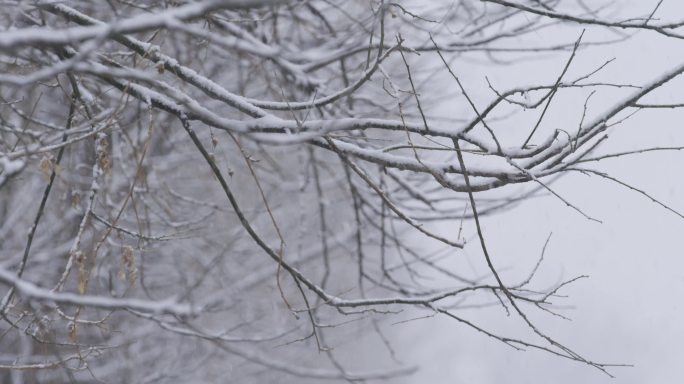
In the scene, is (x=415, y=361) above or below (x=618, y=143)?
below

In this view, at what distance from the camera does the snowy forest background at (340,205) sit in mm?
3545

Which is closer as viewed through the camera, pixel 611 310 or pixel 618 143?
pixel 611 310

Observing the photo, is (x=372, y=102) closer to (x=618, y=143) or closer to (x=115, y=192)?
(x=115, y=192)

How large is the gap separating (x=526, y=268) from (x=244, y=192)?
437cm

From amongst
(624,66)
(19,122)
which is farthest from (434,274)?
(19,122)

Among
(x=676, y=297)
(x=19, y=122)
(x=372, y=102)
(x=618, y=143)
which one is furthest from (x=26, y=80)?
(x=618, y=143)

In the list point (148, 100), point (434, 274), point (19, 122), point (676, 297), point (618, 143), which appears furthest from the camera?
point (434, 274)

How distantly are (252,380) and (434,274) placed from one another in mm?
4191

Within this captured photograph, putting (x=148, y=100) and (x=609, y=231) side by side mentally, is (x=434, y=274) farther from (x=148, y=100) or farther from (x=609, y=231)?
(x=148, y=100)

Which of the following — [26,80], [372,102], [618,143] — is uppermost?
[618,143]

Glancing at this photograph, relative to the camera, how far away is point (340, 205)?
14.1 metres

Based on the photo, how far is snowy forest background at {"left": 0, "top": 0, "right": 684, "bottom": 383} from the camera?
354 cm

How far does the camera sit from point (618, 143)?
39.5 ft

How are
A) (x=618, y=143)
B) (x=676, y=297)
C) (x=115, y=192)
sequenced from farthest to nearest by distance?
(x=618, y=143)
(x=676, y=297)
(x=115, y=192)
